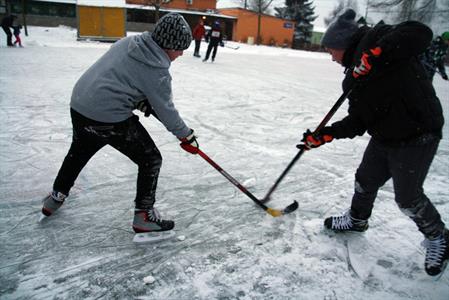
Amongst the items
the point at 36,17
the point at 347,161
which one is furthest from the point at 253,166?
the point at 36,17

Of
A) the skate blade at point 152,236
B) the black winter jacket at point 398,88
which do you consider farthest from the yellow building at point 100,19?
the black winter jacket at point 398,88

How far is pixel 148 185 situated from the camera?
2.33 metres

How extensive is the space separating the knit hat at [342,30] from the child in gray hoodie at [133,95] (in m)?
0.89

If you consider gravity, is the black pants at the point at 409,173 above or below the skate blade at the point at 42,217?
above

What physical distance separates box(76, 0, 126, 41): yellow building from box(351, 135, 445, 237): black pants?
18.7 m

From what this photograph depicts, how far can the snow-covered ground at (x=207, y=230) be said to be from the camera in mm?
2012

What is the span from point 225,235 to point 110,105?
1226mm

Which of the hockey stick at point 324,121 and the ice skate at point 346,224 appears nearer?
the hockey stick at point 324,121

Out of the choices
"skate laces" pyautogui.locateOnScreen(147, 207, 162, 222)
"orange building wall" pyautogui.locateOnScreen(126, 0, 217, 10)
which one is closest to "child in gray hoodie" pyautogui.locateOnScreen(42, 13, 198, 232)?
"skate laces" pyautogui.locateOnScreen(147, 207, 162, 222)

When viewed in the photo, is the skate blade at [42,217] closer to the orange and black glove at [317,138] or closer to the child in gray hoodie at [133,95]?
the child in gray hoodie at [133,95]

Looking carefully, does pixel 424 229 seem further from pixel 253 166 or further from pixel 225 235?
pixel 253 166

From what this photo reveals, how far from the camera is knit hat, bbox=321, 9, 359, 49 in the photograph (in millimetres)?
2053

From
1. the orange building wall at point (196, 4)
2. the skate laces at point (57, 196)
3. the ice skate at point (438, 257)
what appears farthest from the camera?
the orange building wall at point (196, 4)

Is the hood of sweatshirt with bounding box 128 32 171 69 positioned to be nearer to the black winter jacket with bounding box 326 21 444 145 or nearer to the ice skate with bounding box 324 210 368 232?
the black winter jacket with bounding box 326 21 444 145
